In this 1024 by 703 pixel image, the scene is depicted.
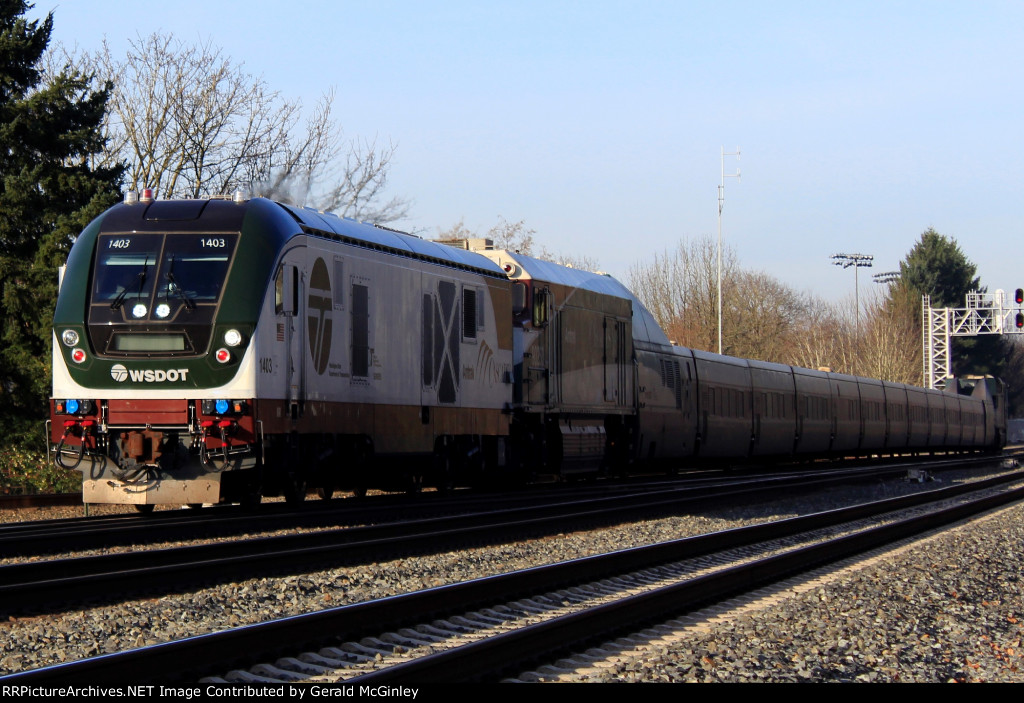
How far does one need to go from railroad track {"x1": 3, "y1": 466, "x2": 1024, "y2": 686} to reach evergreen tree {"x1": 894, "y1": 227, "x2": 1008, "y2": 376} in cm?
9449

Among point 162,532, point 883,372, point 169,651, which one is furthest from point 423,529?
point 883,372

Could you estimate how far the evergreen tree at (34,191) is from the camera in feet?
78.0

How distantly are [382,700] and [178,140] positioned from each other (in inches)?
1363

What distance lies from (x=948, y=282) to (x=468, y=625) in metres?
102

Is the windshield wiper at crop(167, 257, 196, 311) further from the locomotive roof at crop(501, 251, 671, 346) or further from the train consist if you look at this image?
the locomotive roof at crop(501, 251, 671, 346)

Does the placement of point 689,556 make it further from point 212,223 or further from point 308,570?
point 212,223

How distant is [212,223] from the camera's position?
13.2 metres

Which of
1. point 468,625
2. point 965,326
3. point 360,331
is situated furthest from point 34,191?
point 965,326

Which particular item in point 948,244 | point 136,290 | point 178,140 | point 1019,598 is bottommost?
point 1019,598

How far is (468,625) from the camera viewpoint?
Result: 7.39m

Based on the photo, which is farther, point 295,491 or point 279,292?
point 295,491

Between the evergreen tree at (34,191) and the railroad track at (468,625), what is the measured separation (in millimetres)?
16877

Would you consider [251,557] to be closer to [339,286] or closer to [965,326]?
[339,286]

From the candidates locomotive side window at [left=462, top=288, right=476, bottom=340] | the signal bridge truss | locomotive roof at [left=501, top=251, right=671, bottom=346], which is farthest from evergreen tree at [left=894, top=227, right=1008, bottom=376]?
locomotive side window at [left=462, top=288, right=476, bottom=340]
